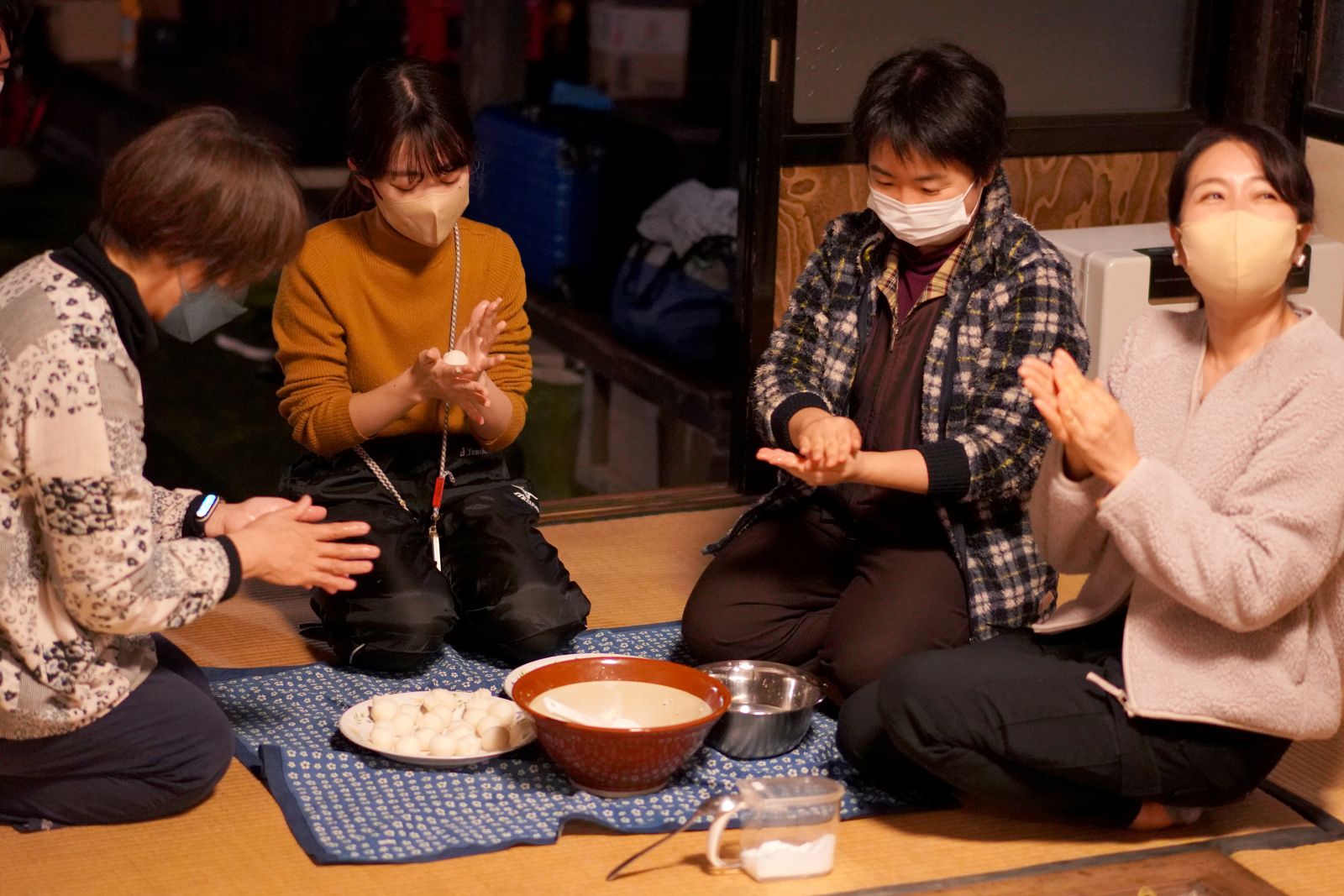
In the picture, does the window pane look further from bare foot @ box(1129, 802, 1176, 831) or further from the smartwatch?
bare foot @ box(1129, 802, 1176, 831)

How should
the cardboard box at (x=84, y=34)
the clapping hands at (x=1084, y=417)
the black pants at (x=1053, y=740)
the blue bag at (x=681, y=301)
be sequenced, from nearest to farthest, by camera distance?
1. the clapping hands at (x=1084, y=417)
2. the black pants at (x=1053, y=740)
3. the blue bag at (x=681, y=301)
4. the cardboard box at (x=84, y=34)

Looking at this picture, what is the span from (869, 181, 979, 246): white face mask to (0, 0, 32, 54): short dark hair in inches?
56.2

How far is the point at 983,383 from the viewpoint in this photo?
2.51 metres

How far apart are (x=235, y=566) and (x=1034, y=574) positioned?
48.3 inches

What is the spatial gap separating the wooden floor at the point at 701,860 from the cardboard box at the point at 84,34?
28.1 feet

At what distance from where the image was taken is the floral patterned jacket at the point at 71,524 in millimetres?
1881

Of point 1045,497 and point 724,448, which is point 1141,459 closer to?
point 1045,497

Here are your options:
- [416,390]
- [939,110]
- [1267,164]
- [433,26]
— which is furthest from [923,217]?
[433,26]

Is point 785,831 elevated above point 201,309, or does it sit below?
below

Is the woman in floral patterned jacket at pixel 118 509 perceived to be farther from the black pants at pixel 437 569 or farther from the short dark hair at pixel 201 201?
the black pants at pixel 437 569

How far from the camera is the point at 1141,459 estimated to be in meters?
1.98

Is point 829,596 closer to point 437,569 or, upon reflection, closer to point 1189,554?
point 437,569

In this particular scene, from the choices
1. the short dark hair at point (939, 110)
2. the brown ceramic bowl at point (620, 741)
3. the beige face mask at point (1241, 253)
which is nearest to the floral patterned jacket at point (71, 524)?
the brown ceramic bowl at point (620, 741)

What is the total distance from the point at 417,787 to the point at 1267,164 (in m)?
1.41
